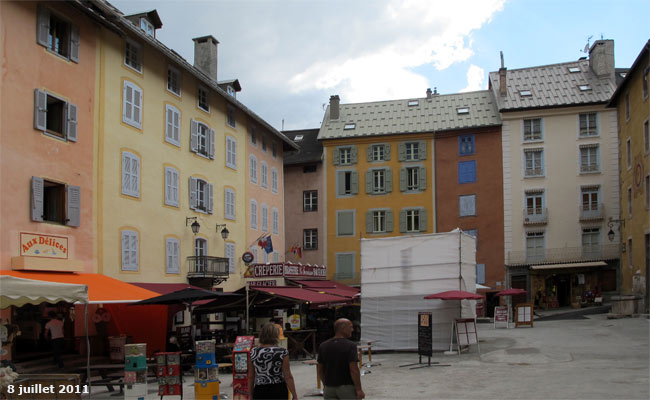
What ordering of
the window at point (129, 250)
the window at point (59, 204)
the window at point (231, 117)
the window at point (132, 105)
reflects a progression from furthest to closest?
the window at point (231, 117) → the window at point (132, 105) → the window at point (129, 250) → the window at point (59, 204)

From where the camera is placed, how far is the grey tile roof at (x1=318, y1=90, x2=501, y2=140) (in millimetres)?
41812

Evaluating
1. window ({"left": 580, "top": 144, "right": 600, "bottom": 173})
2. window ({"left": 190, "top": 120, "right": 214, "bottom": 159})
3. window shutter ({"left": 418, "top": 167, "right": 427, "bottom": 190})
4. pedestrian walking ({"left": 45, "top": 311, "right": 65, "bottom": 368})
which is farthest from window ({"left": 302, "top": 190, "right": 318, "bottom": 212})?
pedestrian walking ({"left": 45, "top": 311, "right": 65, "bottom": 368})

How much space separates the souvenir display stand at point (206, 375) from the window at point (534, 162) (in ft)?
106

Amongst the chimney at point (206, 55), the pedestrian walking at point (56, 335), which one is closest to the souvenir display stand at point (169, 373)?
the pedestrian walking at point (56, 335)

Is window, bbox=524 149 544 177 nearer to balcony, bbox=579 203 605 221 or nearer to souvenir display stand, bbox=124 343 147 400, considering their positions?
balcony, bbox=579 203 605 221

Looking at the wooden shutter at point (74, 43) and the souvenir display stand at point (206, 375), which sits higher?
the wooden shutter at point (74, 43)

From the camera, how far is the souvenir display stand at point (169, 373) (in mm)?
11555

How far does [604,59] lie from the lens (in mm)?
41031

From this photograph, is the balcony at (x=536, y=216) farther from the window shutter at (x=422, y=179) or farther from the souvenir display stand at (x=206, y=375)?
the souvenir display stand at (x=206, y=375)

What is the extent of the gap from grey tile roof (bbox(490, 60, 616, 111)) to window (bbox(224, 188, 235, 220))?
19.1 m

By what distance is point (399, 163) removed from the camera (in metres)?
42.3

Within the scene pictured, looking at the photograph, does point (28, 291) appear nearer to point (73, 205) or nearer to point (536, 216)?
point (73, 205)

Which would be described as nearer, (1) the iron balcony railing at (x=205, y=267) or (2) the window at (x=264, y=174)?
(1) the iron balcony railing at (x=205, y=267)

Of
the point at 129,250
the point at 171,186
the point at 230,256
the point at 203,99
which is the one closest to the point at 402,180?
the point at 230,256
